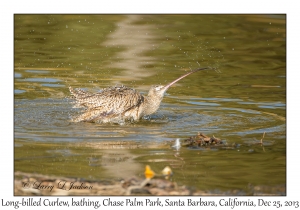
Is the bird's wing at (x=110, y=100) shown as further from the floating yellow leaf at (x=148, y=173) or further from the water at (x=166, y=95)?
the floating yellow leaf at (x=148, y=173)

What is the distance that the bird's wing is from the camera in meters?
10.9

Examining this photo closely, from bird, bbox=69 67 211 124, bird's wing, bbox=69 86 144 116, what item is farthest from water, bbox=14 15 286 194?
bird's wing, bbox=69 86 144 116

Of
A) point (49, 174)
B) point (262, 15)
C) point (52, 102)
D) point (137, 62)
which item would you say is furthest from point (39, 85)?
point (262, 15)

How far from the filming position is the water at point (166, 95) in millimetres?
8242

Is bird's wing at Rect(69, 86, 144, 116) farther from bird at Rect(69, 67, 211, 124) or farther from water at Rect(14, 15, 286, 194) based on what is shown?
water at Rect(14, 15, 286, 194)

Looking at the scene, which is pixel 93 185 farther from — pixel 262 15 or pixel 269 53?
pixel 262 15

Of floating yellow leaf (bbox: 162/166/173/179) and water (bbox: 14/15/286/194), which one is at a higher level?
water (bbox: 14/15/286/194)

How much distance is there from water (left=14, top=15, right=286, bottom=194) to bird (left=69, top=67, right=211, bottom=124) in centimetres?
25

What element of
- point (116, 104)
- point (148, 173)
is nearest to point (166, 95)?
point (116, 104)

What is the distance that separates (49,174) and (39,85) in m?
6.01

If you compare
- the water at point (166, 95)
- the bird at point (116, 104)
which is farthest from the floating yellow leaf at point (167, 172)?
the bird at point (116, 104)

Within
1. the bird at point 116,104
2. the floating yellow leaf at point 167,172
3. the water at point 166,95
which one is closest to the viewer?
the floating yellow leaf at point 167,172

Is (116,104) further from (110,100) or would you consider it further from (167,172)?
(167,172)

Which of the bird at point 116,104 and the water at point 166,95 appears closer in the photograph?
the water at point 166,95
